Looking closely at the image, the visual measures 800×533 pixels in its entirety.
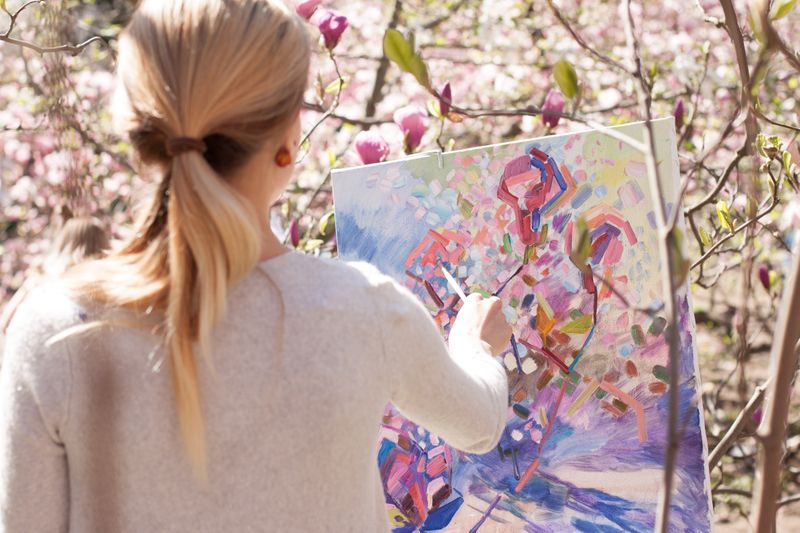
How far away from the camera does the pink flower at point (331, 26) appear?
1880 mm

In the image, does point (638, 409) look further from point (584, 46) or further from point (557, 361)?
point (584, 46)

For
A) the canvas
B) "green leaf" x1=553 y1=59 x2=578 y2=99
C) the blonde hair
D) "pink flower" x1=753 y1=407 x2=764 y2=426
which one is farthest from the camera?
"pink flower" x1=753 y1=407 x2=764 y2=426

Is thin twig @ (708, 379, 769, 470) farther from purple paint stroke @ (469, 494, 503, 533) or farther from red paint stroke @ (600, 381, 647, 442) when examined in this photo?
purple paint stroke @ (469, 494, 503, 533)

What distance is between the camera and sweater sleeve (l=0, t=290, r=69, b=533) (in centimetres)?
89

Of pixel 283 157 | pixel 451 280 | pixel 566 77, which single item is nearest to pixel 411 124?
pixel 451 280

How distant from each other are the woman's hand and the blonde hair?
0.40 meters

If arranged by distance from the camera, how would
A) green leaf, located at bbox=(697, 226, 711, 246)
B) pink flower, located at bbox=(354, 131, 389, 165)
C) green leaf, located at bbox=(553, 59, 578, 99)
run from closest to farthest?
1. green leaf, located at bbox=(553, 59, 578, 99)
2. green leaf, located at bbox=(697, 226, 711, 246)
3. pink flower, located at bbox=(354, 131, 389, 165)

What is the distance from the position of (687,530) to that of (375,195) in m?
0.74

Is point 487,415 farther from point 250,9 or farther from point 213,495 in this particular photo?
point 250,9

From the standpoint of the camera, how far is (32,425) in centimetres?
89

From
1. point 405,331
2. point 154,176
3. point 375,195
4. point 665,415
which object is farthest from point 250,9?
point 665,415

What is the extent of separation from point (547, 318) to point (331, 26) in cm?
73

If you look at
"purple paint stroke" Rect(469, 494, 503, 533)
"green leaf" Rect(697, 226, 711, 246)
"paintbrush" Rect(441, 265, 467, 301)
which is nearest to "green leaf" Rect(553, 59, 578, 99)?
"paintbrush" Rect(441, 265, 467, 301)

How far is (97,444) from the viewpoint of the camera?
904 mm
